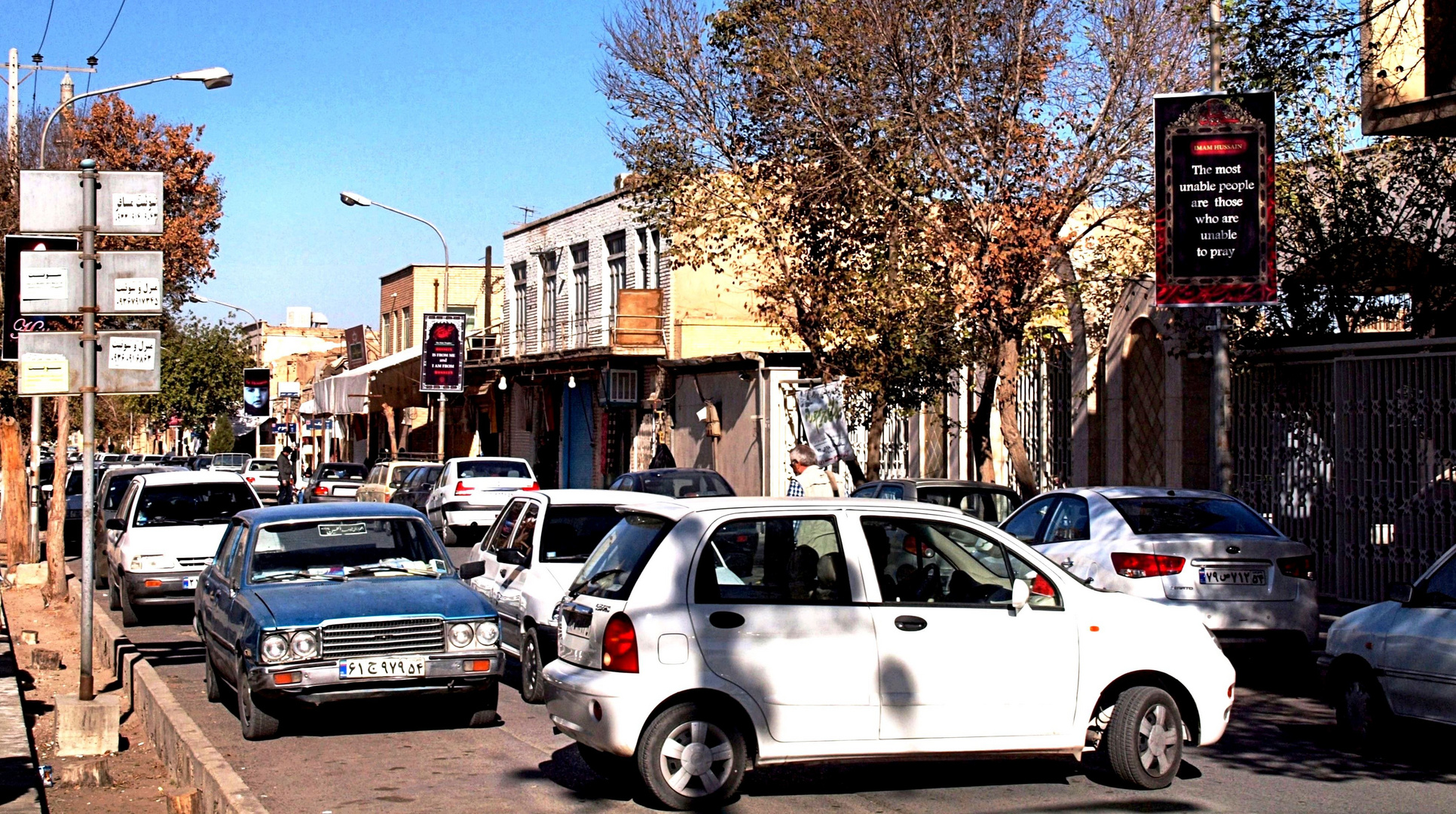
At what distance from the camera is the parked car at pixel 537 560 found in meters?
11.0

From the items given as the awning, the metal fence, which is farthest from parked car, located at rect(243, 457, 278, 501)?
the metal fence

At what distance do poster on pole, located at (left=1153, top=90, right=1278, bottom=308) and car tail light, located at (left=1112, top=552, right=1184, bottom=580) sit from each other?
4084 millimetres

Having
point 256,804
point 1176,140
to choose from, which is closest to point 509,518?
point 256,804

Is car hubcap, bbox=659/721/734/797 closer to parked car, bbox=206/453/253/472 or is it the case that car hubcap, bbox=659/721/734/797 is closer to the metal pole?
the metal pole

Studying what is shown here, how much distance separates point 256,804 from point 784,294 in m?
16.1

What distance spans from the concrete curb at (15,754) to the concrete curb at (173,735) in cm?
78

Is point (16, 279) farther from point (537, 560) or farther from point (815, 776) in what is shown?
point (815, 776)

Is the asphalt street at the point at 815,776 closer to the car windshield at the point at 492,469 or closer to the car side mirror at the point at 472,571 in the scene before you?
the car side mirror at the point at 472,571

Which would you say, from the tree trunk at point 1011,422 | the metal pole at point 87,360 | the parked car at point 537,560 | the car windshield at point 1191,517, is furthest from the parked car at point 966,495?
the metal pole at point 87,360

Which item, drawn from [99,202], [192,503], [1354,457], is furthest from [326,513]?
[1354,457]

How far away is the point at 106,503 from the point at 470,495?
7.07 m

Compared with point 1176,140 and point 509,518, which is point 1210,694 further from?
point 1176,140

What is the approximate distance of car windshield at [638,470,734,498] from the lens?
22.5m

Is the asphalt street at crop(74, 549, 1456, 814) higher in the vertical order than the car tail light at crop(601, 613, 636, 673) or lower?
lower
